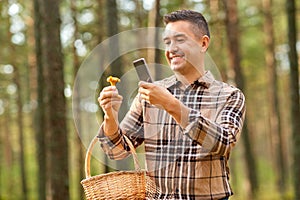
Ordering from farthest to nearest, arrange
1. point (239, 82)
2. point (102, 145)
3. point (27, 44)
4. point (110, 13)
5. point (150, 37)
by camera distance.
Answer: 1. point (27, 44)
2. point (239, 82)
3. point (110, 13)
4. point (150, 37)
5. point (102, 145)

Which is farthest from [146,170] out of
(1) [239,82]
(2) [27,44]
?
(2) [27,44]

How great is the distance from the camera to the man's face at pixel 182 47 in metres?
2.65

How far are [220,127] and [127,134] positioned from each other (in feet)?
1.86

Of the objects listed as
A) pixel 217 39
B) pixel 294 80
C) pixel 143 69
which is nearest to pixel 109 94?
pixel 143 69

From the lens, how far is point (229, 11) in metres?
13.2

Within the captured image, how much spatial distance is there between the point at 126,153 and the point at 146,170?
0.53ft

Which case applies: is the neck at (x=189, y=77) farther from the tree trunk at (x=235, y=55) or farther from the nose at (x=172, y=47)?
the tree trunk at (x=235, y=55)

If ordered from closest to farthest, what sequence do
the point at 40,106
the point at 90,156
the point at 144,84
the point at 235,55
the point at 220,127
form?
1. the point at 144,84
2. the point at 220,127
3. the point at 90,156
4. the point at 40,106
5. the point at 235,55

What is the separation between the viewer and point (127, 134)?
2.90 meters

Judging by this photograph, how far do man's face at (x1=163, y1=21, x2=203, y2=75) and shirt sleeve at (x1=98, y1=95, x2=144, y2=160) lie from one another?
0.97 ft

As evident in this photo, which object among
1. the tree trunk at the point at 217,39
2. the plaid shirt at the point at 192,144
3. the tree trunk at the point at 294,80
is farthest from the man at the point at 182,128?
the tree trunk at the point at 217,39

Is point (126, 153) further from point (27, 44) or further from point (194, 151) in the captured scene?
point (27, 44)

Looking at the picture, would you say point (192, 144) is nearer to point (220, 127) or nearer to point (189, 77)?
point (220, 127)

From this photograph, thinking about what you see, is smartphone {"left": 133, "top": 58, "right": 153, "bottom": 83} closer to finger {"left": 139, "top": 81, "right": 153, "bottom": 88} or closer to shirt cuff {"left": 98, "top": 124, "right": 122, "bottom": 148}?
finger {"left": 139, "top": 81, "right": 153, "bottom": 88}
